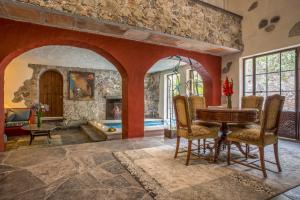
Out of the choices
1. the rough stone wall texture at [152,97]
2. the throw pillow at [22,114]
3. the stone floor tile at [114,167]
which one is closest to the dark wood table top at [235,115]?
the stone floor tile at [114,167]

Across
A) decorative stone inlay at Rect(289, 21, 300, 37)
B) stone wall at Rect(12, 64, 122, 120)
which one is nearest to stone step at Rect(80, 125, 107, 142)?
stone wall at Rect(12, 64, 122, 120)

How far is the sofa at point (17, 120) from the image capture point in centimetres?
569

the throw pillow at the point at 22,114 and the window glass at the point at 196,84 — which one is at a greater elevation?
the window glass at the point at 196,84

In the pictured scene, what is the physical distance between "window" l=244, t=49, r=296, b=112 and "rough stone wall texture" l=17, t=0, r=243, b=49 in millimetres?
692

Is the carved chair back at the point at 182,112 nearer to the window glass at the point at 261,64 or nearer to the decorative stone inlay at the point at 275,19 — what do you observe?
the window glass at the point at 261,64

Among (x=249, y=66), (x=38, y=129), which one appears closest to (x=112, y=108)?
(x=38, y=129)

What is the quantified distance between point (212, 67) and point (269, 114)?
11.5 ft

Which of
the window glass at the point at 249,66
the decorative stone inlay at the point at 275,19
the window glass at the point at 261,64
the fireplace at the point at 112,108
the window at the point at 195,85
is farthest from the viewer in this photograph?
the fireplace at the point at 112,108

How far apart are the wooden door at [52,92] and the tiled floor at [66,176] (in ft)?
17.2

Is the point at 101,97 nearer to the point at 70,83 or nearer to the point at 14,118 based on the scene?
the point at 70,83

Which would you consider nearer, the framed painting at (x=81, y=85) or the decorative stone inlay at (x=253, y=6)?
the decorative stone inlay at (x=253, y=6)

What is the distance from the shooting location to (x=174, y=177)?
6.98 feet

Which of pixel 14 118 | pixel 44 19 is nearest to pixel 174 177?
pixel 44 19

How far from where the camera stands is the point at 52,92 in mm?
7949
